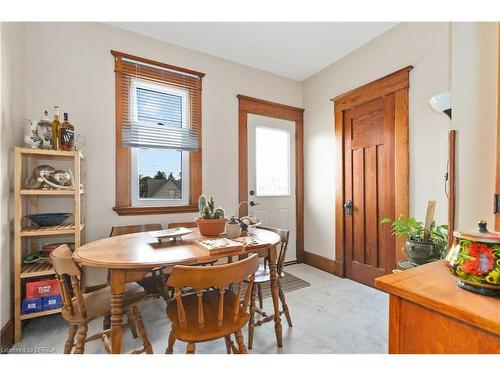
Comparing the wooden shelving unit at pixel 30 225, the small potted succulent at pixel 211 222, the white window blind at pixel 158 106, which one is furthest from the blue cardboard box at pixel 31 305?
the white window blind at pixel 158 106

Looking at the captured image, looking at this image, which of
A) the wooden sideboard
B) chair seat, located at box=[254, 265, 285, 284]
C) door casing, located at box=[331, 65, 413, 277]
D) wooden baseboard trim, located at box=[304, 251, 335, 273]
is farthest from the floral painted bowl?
wooden baseboard trim, located at box=[304, 251, 335, 273]

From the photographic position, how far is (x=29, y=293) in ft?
6.04

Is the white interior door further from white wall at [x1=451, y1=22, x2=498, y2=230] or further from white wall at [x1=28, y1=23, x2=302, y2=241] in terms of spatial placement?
white wall at [x1=451, y1=22, x2=498, y2=230]

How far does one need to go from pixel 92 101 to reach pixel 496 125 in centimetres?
300

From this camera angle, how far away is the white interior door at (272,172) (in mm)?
3350

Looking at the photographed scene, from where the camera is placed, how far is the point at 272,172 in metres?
3.52

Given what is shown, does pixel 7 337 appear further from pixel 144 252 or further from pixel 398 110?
pixel 398 110

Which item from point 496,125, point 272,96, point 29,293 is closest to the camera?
point 496,125

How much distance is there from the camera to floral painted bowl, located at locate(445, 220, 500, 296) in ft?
2.12
